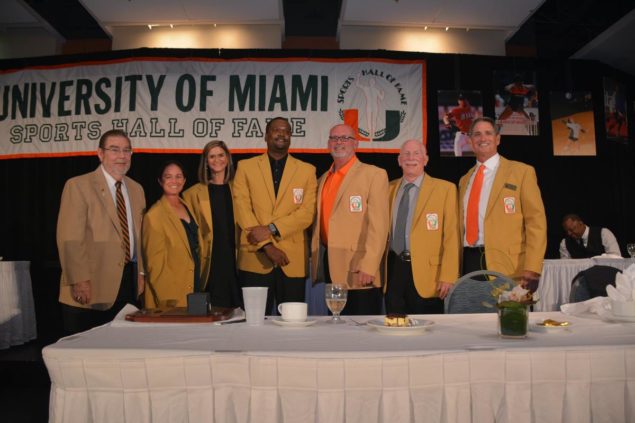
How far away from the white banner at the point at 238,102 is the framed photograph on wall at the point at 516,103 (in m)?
1.13

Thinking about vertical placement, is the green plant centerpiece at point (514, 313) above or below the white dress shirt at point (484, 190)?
below

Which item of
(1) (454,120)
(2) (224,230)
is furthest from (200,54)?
(2) (224,230)

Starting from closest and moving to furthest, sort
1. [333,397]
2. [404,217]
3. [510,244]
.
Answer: [333,397] < [510,244] < [404,217]

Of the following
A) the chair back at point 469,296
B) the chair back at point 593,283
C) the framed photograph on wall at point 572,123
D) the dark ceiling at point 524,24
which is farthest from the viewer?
the framed photograph on wall at point 572,123

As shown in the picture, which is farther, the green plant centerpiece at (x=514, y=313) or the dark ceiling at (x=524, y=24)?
the dark ceiling at (x=524, y=24)

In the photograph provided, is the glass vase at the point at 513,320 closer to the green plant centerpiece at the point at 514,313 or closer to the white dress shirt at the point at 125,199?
the green plant centerpiece at the point at 514,313

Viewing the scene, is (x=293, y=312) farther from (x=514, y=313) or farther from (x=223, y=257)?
(x=223, y=257)

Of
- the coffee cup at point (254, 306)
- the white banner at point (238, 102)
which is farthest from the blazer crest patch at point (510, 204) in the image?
the white banner at point (238, 102)

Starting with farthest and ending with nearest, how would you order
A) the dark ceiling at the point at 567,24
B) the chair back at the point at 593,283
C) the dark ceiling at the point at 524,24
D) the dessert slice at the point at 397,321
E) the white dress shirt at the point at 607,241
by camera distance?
the dark ceiling at the point at 567,24
the dark ceiling at the point at 524,24
the white dress shirt at the point at 607,241
the chair back at the point at 593,283
the dessert slice at the point at 397,321

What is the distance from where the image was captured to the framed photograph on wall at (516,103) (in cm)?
652

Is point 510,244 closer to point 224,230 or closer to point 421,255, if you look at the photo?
point 421,255

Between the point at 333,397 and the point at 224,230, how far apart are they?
233 centimetres

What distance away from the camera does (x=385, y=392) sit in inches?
45.1

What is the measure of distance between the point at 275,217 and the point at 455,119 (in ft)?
12.4
